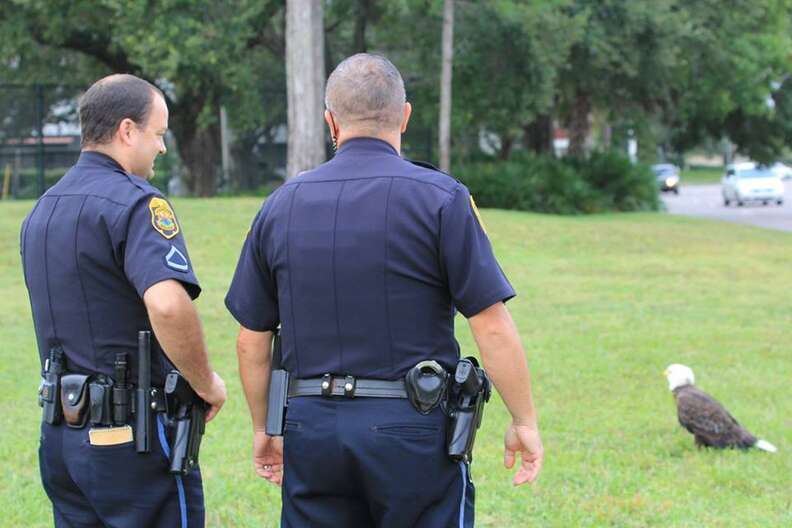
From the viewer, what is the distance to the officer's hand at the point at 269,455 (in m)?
3.63

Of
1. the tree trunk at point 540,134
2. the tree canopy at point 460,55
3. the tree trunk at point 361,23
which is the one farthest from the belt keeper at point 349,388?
the tree trunk at point 540,134

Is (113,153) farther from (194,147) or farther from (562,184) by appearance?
(194,147)

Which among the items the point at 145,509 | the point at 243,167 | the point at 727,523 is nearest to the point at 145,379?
the point at 145,509

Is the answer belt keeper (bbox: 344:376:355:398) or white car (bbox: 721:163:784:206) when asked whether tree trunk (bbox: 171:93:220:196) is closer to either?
white car (bbox: 721:163:784:206)

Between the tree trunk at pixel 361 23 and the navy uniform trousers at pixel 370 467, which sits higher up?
the tree trunk at pixel 361 23

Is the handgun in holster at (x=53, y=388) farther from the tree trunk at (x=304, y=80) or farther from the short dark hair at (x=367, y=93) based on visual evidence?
the tree trunk at (x=304, y=80)

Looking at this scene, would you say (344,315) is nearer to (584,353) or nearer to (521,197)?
(584,353)

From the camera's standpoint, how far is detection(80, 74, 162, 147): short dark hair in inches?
140

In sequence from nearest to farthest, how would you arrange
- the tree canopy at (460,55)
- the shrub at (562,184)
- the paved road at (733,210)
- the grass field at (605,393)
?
the grass field at (605,393)
the tree canopy at (460,55)
the shrub at (562,184)
the paved road at (733,210)

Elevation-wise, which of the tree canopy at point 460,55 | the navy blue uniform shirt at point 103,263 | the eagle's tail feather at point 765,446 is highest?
the tree canopy at point 460,55

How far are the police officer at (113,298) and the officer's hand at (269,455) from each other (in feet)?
0.70

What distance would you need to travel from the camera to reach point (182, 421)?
3.61m

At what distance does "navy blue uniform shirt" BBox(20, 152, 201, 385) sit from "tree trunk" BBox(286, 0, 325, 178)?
60.4 ft

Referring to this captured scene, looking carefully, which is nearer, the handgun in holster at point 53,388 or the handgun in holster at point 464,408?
the handgun in holster at point 464,408
